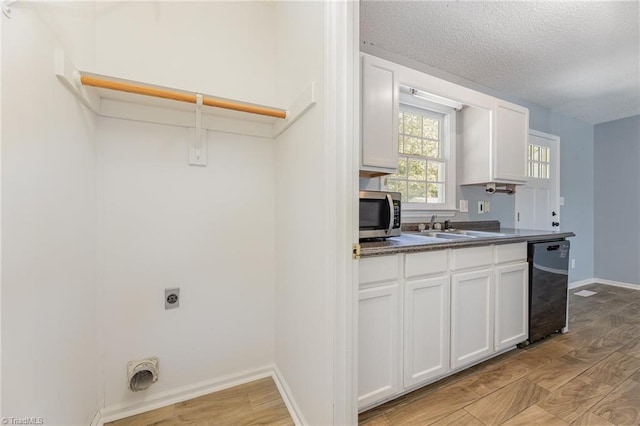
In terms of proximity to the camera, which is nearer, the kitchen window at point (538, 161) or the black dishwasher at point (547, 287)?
the black dishwasher at point (547, 287)

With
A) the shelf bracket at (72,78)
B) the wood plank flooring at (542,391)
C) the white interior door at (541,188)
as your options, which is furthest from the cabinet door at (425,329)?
the white interior door at (541,188)

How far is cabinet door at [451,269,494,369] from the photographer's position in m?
→ 1.67

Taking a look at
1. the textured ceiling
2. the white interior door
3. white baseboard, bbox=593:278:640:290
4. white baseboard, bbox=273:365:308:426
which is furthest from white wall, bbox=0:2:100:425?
white baseboard, bbox=593:278:640:290

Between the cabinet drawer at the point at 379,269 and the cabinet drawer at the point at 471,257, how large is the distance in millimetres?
485

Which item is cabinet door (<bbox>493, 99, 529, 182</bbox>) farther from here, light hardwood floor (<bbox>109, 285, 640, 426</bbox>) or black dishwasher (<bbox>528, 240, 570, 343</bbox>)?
light hardwood floor (<bbox>109, 285, 640, 426</bbox>)

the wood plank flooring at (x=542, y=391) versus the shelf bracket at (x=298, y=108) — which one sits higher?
the shelf bracket at (x=298, y=108)

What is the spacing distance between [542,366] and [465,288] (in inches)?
35.1

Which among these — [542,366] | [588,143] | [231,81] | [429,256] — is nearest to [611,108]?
[588,143]

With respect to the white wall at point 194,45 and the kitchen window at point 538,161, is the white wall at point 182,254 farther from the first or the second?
the kitchen window at point 538,161

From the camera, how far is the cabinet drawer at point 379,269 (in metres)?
1.34

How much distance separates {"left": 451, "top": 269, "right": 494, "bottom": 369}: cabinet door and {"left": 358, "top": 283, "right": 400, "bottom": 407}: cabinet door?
1.56 feet

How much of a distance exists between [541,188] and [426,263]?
10.0 ft

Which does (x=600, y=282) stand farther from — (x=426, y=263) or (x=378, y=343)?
(x=378, y=343)

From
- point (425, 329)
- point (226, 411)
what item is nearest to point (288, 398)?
point (226, 411)
